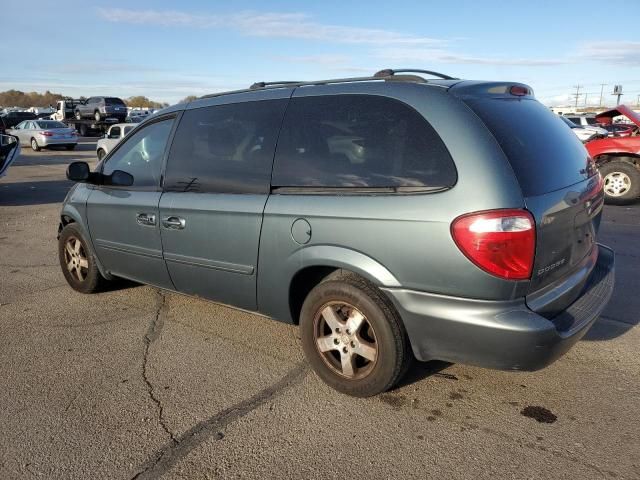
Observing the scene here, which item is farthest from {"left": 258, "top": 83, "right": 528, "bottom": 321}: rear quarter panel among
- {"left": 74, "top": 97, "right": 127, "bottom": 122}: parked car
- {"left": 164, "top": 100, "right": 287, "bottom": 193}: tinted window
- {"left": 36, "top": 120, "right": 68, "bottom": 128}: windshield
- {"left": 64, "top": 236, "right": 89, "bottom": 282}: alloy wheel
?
{"left": 74, "top": 97, "right": 127, "bottom": 122}: parked car

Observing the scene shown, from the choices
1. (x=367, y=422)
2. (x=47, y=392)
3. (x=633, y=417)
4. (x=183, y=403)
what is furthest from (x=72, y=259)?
(x=633, y=417)

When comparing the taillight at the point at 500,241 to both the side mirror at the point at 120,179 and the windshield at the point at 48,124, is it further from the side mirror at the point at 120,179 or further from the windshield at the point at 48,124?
the windshield at the point at 48,124

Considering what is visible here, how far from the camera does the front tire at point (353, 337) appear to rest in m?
2.87

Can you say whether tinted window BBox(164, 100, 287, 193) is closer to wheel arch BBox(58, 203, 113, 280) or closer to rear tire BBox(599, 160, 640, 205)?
wheel arch BBox(58, 203, 113, 280)

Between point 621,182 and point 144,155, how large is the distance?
30.8 ft

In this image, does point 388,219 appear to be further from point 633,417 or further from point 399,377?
point 633,417

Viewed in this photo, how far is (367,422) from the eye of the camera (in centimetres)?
286

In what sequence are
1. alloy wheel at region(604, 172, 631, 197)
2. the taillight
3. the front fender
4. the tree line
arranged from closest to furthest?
the taillight → the front fender → alloy wheel at region(604, 172, 631, 197) → the tree line

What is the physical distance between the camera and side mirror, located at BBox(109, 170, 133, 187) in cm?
438

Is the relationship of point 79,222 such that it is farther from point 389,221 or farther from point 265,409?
point 389,221

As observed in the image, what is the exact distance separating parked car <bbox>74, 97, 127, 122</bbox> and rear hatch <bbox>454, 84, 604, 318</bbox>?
3774cm

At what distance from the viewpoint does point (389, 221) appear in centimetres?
275

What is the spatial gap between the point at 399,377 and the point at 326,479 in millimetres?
773

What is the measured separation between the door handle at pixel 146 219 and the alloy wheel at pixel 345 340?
1.66 metres
